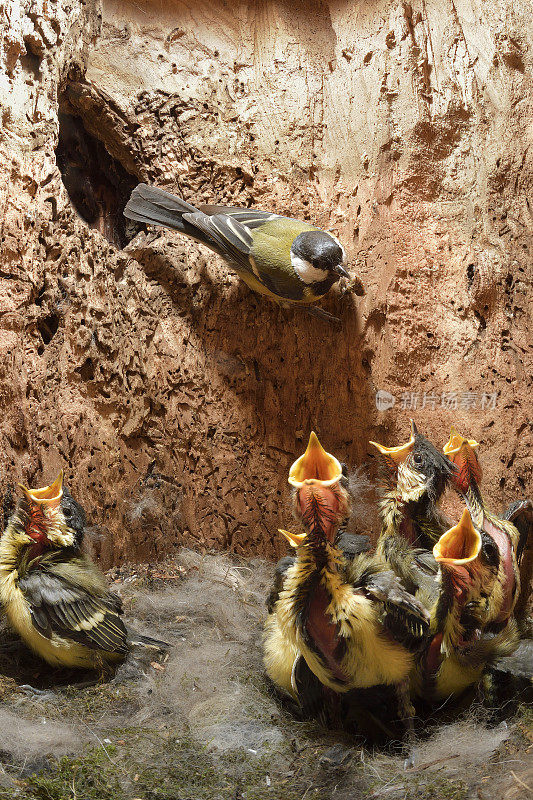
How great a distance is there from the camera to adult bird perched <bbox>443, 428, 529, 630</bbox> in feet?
6.34

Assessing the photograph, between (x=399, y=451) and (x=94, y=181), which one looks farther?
(x=94, y=181)

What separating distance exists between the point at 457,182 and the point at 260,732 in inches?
79.7

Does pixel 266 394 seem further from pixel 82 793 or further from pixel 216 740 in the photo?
pixel 82 793

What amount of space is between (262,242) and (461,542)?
1369 millimetres

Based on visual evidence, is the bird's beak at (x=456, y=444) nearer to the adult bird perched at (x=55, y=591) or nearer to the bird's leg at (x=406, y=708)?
the bird's leg at (x=406, y=708)

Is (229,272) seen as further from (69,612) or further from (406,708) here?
(406,708)

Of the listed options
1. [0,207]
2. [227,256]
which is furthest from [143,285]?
[0,207]

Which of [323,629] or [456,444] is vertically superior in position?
[456,444]

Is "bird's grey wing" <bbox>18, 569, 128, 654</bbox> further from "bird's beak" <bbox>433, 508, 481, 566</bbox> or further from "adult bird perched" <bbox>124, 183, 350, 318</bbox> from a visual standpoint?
"adult bird perched" <bbox>124, 183, 350, 318</bbox>

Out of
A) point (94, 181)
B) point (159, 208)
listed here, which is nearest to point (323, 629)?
point (159, 208)

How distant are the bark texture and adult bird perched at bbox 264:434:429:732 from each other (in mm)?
958

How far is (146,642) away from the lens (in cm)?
215

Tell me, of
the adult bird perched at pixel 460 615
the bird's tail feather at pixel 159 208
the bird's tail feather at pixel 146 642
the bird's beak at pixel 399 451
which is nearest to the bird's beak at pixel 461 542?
the adult bird perched at pixel 460 615

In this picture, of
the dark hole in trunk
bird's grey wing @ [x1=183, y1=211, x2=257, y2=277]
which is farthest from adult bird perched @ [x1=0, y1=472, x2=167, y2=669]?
the dark hole in trunk
